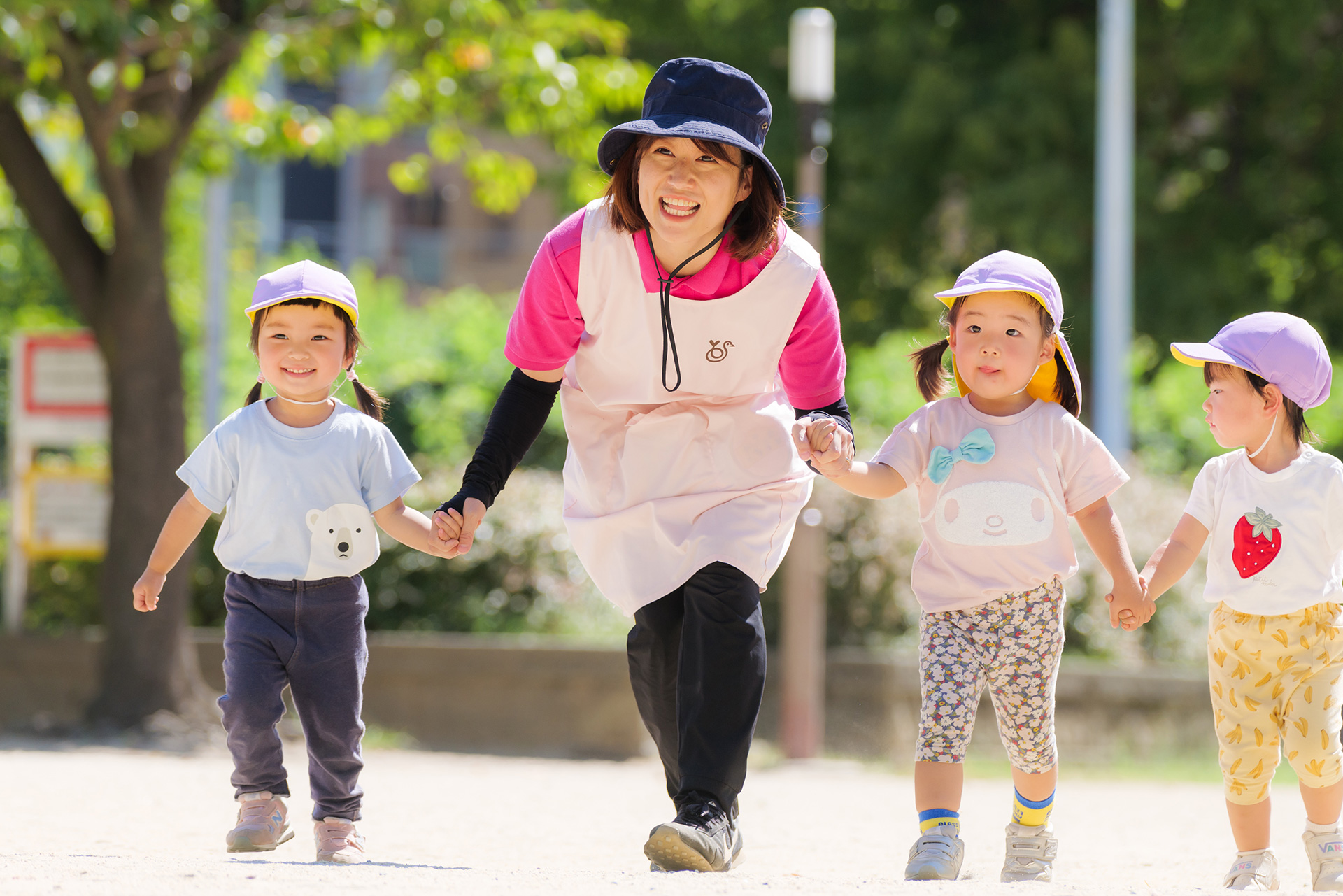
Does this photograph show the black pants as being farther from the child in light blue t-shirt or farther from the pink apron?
the child in light blue t-shirt

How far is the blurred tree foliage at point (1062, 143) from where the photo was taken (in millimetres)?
13227

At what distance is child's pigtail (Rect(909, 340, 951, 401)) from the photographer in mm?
3885

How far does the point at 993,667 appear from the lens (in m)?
3.60

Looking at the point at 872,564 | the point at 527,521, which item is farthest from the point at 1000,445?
the point at 527,521

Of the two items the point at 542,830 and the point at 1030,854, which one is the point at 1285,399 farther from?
the point at 542,830

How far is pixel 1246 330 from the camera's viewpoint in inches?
144

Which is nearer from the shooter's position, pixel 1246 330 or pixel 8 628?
pixel 1246 330

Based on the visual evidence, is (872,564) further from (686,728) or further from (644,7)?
(644,7)

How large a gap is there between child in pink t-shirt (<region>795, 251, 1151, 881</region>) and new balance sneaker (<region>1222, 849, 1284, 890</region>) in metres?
0.43

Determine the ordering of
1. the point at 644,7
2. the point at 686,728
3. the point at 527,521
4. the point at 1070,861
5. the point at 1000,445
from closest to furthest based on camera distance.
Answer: the point at 686,728, the point at 1000,445, the point at 1070,861, the point at 527,521, the point at 644,7

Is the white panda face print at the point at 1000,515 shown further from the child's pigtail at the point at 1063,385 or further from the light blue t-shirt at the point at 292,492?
the light blue t-shirt at the point at 292,492

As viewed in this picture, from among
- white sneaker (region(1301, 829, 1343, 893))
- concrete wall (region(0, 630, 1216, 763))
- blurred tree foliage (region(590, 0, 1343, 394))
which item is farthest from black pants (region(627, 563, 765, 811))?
blurred tree foliage (region(590, 0, 1343, 394))

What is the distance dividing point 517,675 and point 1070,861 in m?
3.67

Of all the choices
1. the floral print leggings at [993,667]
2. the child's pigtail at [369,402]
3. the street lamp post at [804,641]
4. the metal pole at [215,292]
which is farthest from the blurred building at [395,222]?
the floral print leggings at [993,667]
